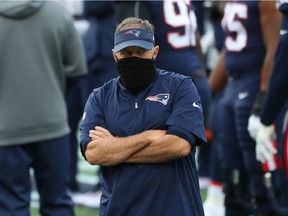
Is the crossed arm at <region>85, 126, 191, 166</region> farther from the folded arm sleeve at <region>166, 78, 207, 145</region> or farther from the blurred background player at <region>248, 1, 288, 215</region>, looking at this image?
the blurred background player at <region>248, 1, 288, 215</region>

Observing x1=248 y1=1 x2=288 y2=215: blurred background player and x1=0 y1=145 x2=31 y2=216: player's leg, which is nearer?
x1=248 y1=1 x2=288 y2=215: blurred background player

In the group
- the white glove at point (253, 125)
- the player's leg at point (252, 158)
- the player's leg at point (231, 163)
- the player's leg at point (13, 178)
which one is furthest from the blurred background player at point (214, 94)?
the player's leg at point (13, 178)

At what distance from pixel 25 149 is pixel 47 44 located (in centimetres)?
65

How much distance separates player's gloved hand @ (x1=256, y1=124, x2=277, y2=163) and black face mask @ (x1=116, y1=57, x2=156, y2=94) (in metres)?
1.24

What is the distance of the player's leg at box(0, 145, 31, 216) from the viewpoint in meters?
4.71

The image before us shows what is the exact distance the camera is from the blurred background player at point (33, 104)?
4680 millimetres

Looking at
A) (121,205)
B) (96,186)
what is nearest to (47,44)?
(121,205)

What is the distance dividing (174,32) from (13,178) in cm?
143

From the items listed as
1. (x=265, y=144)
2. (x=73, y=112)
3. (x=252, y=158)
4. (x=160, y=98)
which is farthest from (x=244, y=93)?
(x=73, y=112)

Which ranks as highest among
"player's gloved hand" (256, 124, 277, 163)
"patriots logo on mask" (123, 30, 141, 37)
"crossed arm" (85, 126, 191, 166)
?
"patriots logo on mask" (123, 30, 141, 37)

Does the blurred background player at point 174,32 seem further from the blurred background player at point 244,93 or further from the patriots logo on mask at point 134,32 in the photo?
the patriots logo on mask at point 134,32

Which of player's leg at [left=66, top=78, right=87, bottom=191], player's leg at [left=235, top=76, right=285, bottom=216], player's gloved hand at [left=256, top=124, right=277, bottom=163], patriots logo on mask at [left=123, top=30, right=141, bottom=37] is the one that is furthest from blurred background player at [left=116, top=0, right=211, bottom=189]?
player's leg at [left=66, top=78, right=87, bottom=191]

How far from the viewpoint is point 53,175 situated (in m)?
4.95

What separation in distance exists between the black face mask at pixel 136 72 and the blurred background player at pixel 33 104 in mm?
1281
